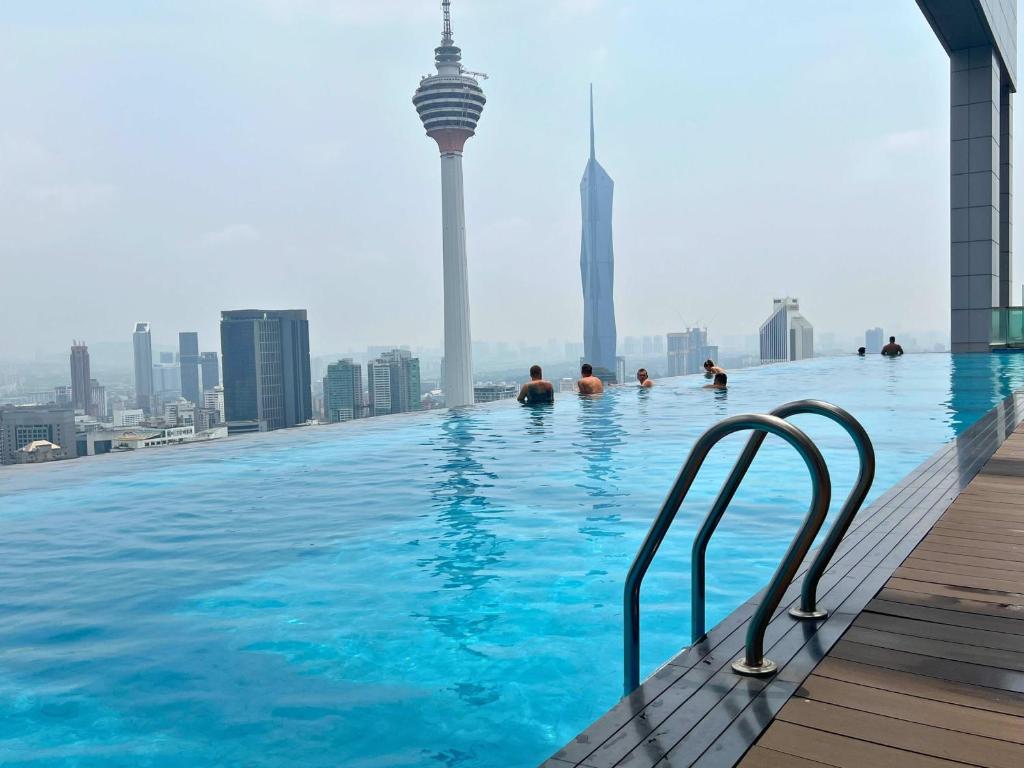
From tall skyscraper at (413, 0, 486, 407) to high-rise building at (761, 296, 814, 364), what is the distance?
179 feet

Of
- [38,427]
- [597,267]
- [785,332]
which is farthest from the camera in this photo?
[597,267]

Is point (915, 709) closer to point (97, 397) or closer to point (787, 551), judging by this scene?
point (787, 551)

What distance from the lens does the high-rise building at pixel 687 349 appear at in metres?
128

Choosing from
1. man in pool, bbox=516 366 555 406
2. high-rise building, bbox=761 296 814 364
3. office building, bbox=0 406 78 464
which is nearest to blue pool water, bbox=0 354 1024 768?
man in pool, bbox=516 366 555 406

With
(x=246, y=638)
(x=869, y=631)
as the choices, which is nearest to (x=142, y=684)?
(x=246, y=638)

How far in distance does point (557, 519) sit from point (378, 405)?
11399cm

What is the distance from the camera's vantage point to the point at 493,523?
284 inches

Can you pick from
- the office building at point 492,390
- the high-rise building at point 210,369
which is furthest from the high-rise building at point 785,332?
the high-rise building at point 210,369

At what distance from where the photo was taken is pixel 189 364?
448ft

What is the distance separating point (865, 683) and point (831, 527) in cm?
67

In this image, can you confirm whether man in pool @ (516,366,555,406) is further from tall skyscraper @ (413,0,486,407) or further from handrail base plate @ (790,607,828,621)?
tall skyscraper @ (413,0,486,407)

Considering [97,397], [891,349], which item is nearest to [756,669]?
[891,349]

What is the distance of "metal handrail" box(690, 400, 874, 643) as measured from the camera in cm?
302

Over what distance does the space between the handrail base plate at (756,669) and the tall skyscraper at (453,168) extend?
106306mm
